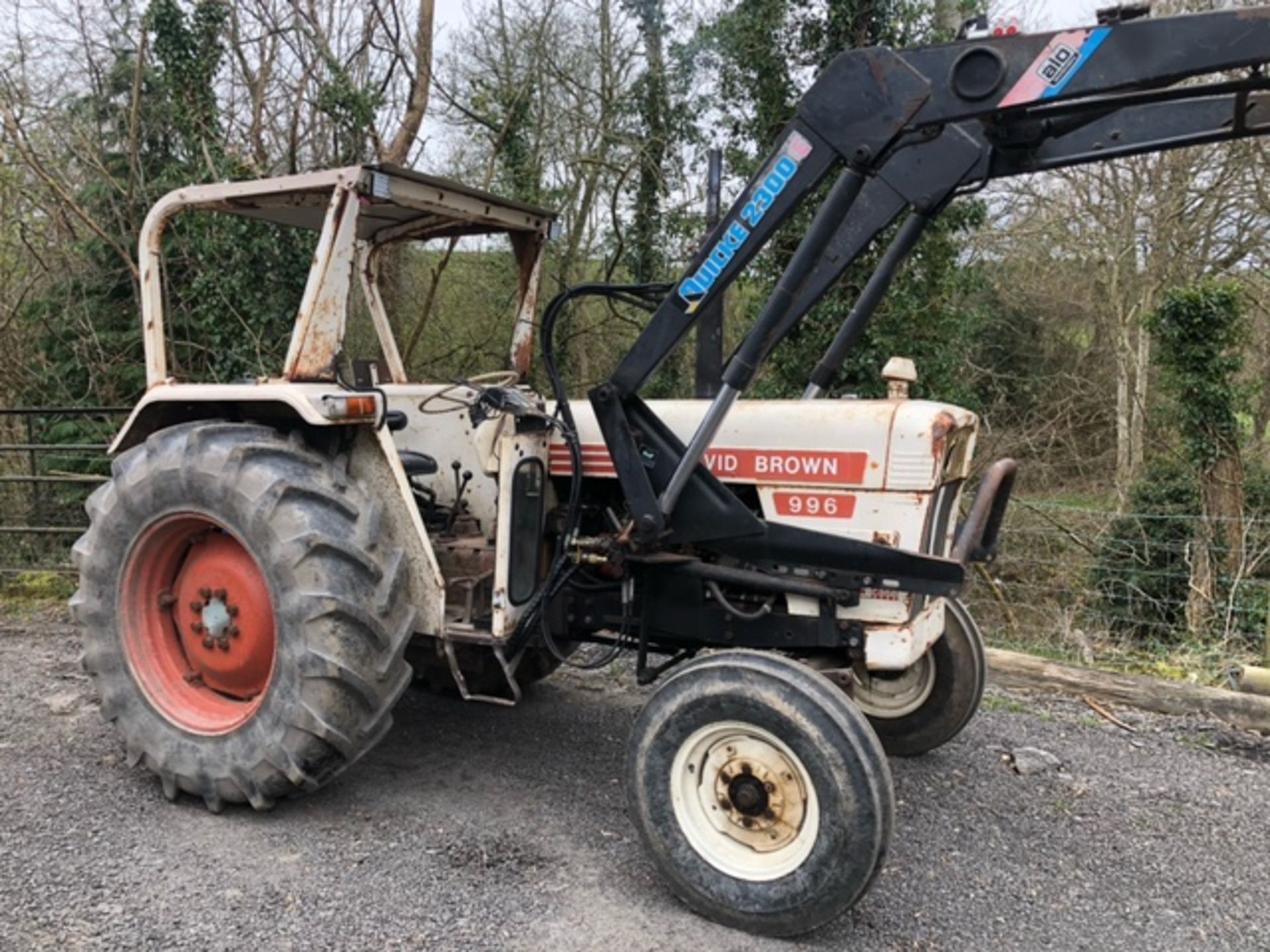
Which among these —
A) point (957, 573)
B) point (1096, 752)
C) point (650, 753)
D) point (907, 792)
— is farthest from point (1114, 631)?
point (650, 753)

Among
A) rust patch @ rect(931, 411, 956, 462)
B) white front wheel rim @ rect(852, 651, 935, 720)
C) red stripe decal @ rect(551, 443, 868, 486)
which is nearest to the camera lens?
rust patch @ rect(931, 411, 956, 462)

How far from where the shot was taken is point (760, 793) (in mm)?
2721

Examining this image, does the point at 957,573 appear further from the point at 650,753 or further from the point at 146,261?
the point at 146,261

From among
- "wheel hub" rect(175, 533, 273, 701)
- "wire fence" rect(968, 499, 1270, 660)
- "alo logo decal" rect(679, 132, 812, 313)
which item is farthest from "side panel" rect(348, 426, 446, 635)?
"wire fence" rect(968, 499, 1270, 660)

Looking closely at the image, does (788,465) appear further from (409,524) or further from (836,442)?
(409,524)

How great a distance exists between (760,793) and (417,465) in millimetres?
1889

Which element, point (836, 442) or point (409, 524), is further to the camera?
point (409, 524)

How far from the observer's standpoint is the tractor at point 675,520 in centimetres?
258

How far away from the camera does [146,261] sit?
3.66m

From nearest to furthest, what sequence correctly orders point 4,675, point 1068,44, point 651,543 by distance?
1. point 1068,44
2. point 651,543
3. point 4,675

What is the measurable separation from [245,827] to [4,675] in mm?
2508

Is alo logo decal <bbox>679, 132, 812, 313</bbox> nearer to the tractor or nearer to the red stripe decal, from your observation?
the tractor

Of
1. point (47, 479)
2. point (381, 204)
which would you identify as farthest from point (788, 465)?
point (47, 479)

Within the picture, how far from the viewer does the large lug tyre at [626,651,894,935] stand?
8.34 ft
